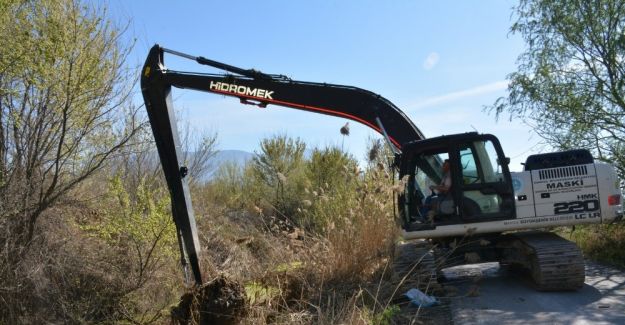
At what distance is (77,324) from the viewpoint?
7.23 m

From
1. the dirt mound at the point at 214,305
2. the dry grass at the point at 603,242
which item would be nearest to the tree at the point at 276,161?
the dry grass at the point at 603,242

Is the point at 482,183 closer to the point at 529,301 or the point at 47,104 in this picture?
the point at 529,301

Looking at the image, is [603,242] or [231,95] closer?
[231,95]

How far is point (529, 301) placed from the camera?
23.8ft

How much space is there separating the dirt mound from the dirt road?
237 centimetres

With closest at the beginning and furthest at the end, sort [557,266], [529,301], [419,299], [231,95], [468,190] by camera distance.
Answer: [419,299], [529,301], [557,266], [468,190], [231,95]

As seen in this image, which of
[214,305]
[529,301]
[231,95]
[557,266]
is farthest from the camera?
[231,95]

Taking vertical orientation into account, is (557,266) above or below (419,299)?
above

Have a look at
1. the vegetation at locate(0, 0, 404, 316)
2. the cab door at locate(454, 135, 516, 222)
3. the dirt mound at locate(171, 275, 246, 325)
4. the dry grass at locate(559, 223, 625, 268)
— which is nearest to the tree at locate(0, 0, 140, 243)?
the vegetation at locate(0, 0, 404, 316)

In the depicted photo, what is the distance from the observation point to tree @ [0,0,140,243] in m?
7.10

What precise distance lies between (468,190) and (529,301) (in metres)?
1.71

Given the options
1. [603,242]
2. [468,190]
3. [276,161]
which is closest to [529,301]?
[468,190]

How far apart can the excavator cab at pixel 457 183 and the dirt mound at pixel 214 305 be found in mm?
2968

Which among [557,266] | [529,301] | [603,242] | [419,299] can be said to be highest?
[603,242]
